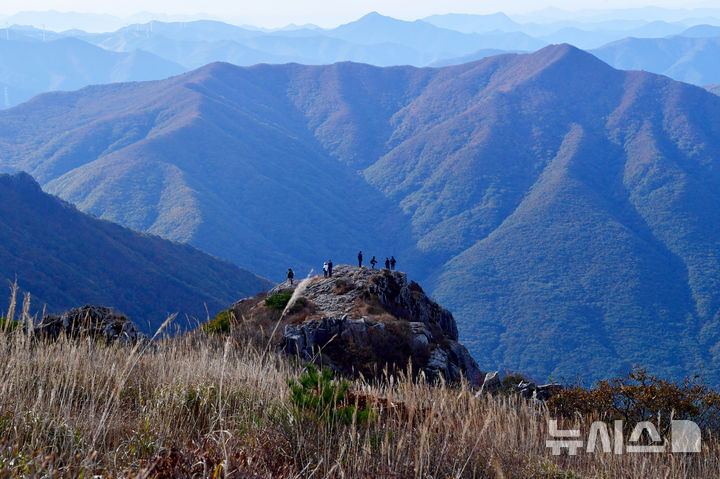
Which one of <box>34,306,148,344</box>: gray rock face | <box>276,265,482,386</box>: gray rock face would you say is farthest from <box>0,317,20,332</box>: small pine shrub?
<box>276,265,482,386</box>: gray rock face

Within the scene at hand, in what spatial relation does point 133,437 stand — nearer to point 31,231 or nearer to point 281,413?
point 281,413

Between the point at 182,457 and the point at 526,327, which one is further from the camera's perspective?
the point at 526,327

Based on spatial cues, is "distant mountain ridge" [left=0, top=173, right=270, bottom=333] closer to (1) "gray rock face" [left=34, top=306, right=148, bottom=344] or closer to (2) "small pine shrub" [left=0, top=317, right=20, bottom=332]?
(1) "gray rock face" [left=34, top=306, right=148, bottom=344]

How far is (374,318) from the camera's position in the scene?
2691 centimetres

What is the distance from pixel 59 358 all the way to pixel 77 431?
93.7 inches

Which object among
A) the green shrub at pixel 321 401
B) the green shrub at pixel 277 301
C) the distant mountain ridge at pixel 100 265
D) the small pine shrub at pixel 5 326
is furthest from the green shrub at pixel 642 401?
the distant mountain ridge at pixel 100 265

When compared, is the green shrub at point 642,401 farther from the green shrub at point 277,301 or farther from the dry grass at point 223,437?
the green shrub at point 277,301

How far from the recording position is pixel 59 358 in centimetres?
802

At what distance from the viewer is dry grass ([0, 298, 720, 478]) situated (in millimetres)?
5480

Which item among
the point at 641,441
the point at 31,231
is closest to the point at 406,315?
the point at 641,441

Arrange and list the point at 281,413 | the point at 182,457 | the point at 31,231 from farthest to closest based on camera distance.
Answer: the point at 31,231
the point at 281,413
the point at 182,457

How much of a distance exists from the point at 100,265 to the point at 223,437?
411ft

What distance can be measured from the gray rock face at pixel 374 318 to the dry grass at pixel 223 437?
12.2 m

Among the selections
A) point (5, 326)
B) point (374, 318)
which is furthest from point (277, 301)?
point (5, 326)
